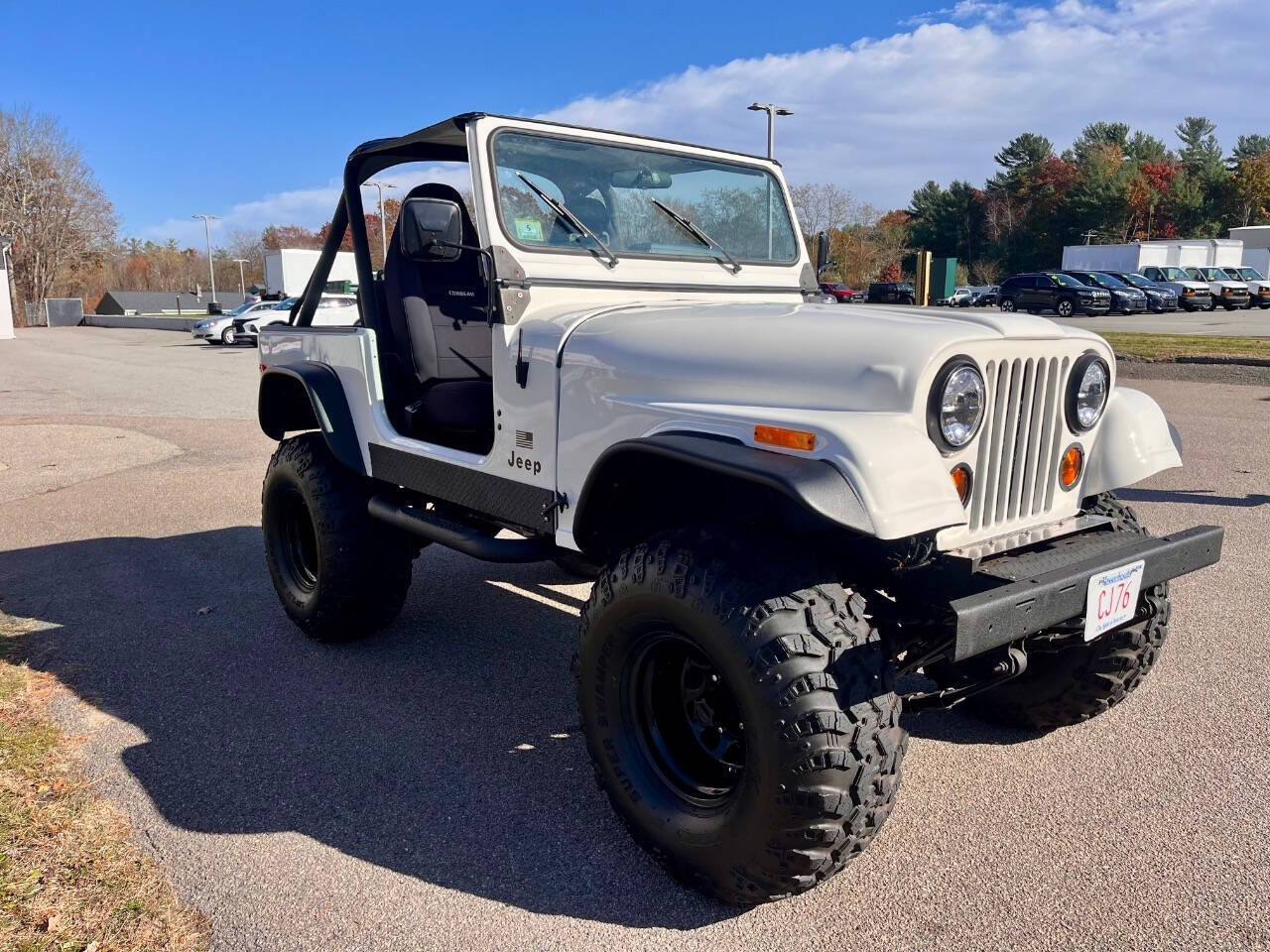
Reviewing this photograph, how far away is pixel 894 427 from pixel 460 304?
102 inches

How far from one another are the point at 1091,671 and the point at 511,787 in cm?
198

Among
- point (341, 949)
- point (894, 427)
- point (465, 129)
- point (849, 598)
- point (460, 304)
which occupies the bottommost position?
point (341, 949)

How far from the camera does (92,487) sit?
799 centimetres

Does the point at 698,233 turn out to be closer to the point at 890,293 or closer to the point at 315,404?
the point at 315,404

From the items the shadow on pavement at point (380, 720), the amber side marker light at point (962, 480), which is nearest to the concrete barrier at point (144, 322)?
the shadow on pavement at point (380, 720)

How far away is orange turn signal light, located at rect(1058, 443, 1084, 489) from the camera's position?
9.20 feet

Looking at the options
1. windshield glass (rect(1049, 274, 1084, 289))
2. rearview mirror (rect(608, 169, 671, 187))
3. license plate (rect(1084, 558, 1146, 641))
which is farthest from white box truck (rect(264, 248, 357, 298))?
license plate (rect(1084, 558, 1146, 641))

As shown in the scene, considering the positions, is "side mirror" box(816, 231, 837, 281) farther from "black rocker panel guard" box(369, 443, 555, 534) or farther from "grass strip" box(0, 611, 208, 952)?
"grass strip" box(0, 611, 208, 952)

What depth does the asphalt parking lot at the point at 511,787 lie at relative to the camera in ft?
8.06

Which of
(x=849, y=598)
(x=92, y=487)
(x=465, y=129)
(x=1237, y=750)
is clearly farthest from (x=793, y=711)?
(x=92, y=487)

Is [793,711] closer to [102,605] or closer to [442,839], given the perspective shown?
[442,839]

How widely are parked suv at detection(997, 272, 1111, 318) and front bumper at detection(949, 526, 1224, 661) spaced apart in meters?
30.0

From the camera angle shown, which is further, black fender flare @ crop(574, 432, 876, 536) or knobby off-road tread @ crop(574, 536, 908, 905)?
knobby off-road tread @ crop(574, 536, 908, 905)

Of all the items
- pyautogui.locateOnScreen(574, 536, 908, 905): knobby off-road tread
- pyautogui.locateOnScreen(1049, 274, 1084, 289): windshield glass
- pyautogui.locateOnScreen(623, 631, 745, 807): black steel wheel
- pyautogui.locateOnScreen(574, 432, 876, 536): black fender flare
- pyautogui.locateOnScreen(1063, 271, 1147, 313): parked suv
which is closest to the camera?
pyautogui.locateOnScreen(574, 432, 876, 536): black fender flare
